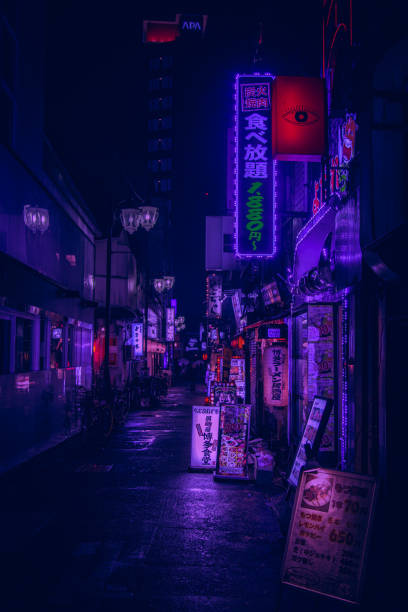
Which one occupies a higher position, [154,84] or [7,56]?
[154,84]

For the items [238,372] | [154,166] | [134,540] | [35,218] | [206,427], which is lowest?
[134,540]

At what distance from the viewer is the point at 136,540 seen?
753cm

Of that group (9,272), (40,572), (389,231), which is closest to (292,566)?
(40,572)

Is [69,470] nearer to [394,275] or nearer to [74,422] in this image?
[74,422]

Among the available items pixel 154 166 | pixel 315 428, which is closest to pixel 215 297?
pixel 315 428

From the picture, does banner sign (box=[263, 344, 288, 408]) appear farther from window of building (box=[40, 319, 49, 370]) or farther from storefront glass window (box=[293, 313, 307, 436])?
window of building (box=[40, 319, 49, 370])

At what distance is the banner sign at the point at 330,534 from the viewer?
16.2 ft

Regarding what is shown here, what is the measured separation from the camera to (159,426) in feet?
72.0

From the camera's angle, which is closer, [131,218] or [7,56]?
[7,56]

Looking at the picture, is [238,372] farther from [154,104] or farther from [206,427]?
[154,104]

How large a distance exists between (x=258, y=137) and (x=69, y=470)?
32.5 ft

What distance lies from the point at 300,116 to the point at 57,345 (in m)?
11.2

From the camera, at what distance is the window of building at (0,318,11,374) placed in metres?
11.6

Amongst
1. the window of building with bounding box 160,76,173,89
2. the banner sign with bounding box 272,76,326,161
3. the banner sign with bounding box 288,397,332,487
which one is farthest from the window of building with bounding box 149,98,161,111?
the banner sign with bounding box 288,397,332,487
